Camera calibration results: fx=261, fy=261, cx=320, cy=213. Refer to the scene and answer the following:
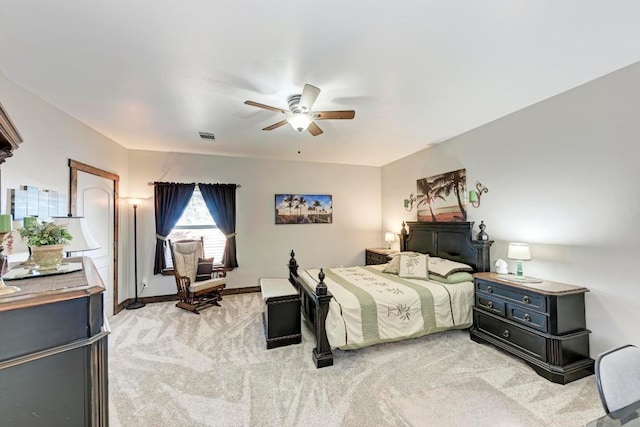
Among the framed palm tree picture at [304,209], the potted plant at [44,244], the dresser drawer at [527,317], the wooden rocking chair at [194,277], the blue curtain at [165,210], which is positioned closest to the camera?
the potted plant at [44,244]

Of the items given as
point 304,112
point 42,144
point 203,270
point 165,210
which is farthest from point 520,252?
point 165,210

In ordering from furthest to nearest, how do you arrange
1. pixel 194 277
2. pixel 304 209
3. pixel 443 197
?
1. pixel 304 209
2. pixel 194 277
3. pixel 443 197

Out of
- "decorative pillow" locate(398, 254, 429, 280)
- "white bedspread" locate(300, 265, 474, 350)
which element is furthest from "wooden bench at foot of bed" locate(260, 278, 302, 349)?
"decorative pillow" locate(398, 254, 429, 280)

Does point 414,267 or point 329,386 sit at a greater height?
point 414,267

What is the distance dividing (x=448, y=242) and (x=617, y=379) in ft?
9.57

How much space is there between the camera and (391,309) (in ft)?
9.57

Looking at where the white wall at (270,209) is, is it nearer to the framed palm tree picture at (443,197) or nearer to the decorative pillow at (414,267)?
the framed palm tree picture at (443,197)

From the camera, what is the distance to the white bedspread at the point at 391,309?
2.76 m

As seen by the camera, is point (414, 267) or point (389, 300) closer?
point (389, 300)

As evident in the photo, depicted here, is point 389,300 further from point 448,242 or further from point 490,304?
point 448,242

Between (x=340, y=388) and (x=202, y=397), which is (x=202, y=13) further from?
(x=340, y=388)

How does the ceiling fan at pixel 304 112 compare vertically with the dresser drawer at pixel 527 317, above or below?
above

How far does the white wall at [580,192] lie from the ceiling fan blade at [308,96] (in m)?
2.61

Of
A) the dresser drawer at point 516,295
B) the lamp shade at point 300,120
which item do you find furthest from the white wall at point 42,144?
the dresser drawer at point 516,295
